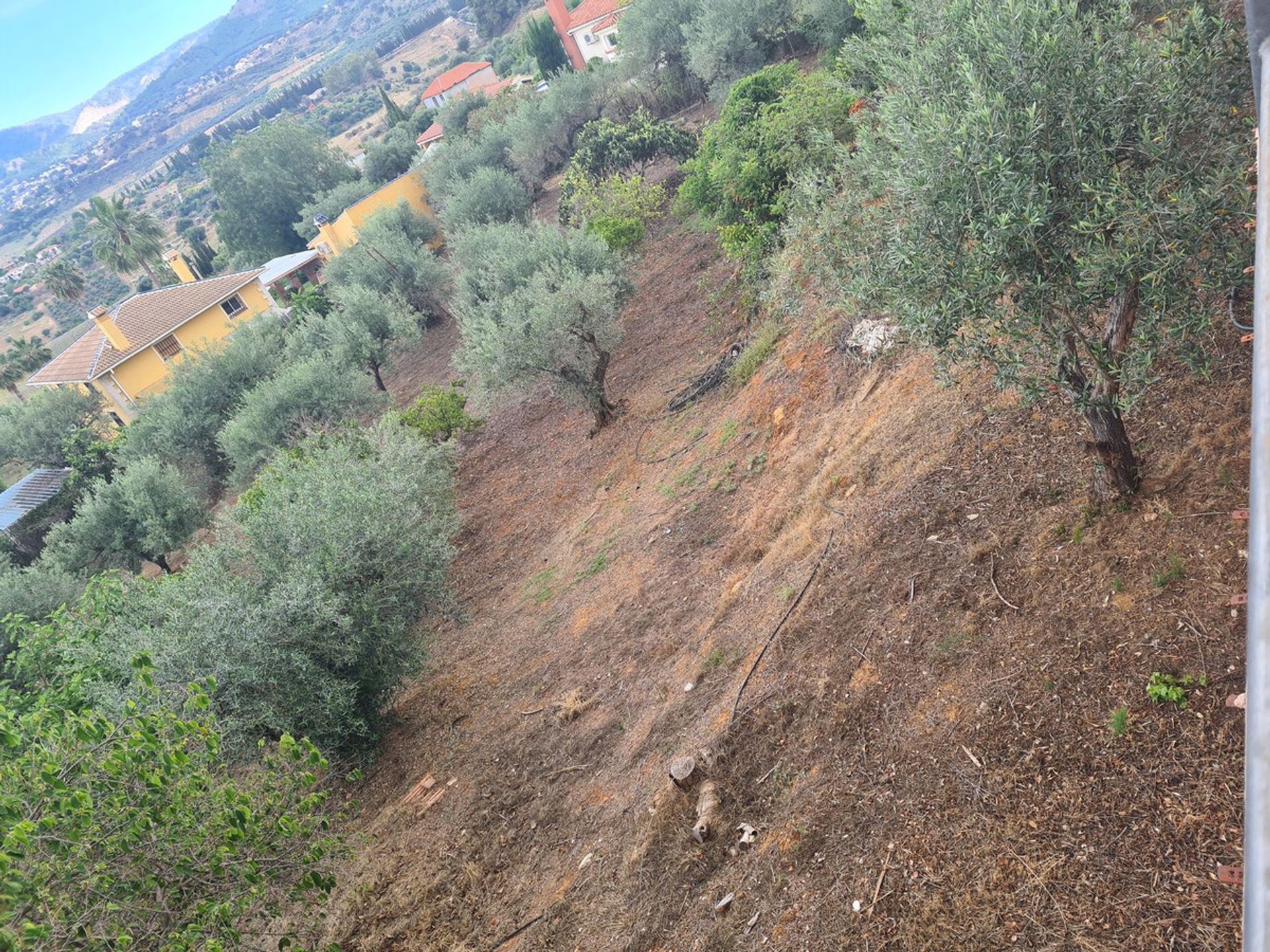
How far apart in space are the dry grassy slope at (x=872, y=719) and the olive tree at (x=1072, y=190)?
4.96 feet

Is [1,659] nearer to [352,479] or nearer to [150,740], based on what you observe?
[352,479]

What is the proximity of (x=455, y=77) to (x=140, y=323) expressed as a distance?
49484mm

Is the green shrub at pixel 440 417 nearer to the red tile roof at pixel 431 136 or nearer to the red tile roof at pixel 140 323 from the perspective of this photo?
the red tile roof at pixel 140 323

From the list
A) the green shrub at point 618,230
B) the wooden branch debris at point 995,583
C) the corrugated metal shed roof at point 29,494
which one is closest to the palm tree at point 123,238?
the corrugated metal shed roof at point 29,494

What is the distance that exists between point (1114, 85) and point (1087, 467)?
3.31 meters

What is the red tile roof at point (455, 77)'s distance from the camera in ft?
254

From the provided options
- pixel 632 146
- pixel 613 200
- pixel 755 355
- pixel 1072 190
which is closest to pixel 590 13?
pixel 632 146

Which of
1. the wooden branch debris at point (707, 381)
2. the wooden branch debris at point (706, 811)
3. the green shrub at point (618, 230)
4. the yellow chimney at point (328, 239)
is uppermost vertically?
the yellow chimney at point (328, 239)

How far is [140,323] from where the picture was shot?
142 ft

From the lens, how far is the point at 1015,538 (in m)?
6.91

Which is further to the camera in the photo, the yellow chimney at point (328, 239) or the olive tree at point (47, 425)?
the yellow chimney at point (328, 239)

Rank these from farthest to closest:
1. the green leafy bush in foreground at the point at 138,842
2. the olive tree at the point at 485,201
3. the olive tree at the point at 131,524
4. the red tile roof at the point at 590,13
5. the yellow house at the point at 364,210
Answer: the red tile roof at the point at 590,13, the yellow house at the point at 364,210, the olive tree at the point at 485,201, the olive tree at the point at 131,524, the green leafy bush in foreground at the point at 138,842

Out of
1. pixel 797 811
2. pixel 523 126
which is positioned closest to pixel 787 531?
pixel 797 811

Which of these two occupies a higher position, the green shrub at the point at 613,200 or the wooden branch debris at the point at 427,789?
the green shrub at the point at 613,200
